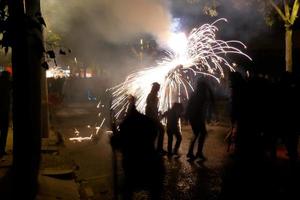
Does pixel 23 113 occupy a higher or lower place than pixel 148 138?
higher

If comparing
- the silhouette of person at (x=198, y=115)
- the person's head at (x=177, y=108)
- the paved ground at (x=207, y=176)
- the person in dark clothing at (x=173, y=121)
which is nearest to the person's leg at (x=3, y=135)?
the paved ground at (x=207, y=176)

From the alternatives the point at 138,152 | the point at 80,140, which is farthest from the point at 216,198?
the point at 80,140

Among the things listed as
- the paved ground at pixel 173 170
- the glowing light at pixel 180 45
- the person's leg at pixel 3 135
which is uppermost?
the glowing light at pixel 180 45

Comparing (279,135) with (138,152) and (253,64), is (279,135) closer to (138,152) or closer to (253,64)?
(138,152)

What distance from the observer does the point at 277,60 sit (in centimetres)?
2348

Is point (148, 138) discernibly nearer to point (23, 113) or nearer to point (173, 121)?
point (23, 113)

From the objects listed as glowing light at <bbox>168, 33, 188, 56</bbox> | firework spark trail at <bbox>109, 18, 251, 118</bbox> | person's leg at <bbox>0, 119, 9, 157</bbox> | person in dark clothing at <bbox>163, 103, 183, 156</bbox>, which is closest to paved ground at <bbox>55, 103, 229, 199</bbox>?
person in dark clothing at <bbox>163, 103, 183, 156</bbox>

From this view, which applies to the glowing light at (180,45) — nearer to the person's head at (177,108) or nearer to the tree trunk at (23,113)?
the person's head at (177,108)

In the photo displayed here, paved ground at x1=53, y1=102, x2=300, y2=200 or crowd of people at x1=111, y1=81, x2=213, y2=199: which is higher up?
crowd of people at x1=111, y1=81, x2=213, y2=199

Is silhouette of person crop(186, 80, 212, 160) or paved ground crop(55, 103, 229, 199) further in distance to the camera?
silhouette of person crop(186, 80, 212, 160)

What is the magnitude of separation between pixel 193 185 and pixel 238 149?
1.27 metres

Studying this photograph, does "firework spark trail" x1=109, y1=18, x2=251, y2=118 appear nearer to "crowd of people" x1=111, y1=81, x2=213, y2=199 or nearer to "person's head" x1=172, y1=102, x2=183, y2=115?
"person's head" x1=172, y1=102, x2=183, y2=115

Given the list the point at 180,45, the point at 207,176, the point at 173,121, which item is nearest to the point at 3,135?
the point at 173,121

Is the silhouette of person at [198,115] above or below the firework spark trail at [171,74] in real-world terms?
below
